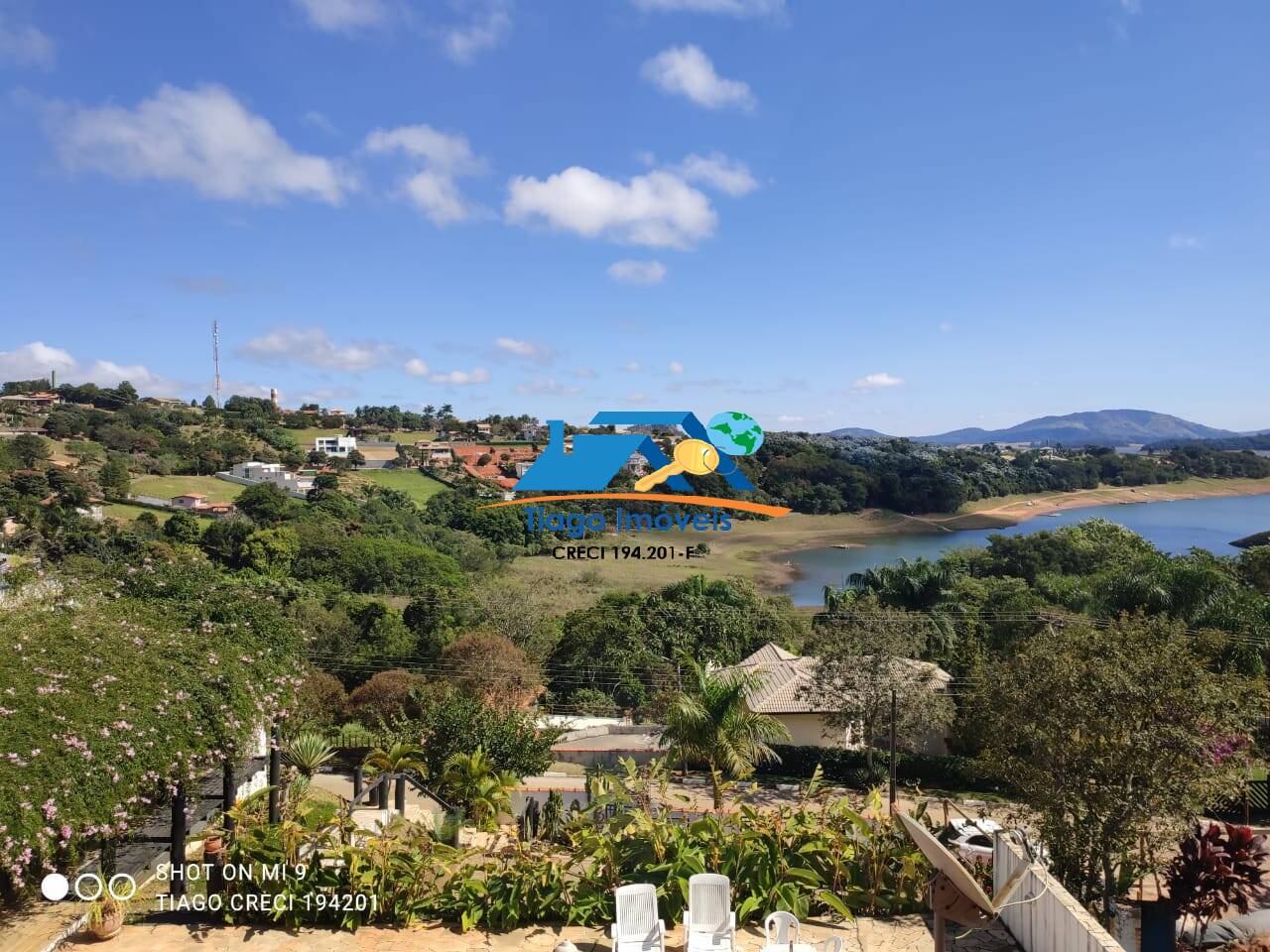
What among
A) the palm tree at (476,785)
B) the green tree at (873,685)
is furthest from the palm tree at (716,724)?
the green tree at (873,685)

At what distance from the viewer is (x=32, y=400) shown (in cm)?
8469

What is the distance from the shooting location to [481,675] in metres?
18.5

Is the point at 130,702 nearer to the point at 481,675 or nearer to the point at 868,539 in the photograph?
the point at 481,675

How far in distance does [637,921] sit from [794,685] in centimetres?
1329

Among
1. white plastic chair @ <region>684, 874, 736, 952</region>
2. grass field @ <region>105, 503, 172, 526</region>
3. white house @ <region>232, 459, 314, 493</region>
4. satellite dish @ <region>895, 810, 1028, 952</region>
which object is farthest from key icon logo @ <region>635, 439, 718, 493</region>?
satellite dish @ <region>895, 810, 1028, 952</region>

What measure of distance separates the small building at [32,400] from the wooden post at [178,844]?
9128 cm

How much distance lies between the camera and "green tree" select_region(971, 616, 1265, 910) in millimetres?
6098

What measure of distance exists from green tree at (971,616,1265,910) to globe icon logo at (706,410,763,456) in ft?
108

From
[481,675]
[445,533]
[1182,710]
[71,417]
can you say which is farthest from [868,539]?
[71,417]

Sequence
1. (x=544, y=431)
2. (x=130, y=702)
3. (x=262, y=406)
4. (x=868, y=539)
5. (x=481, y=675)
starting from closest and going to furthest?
(x=130, y=702)
(x=481, y=675)
(x=868, y=539)
(x=544, y=431)
(x=262, y=406)

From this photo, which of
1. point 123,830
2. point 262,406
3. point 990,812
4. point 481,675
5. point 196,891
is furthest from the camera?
point 262,406

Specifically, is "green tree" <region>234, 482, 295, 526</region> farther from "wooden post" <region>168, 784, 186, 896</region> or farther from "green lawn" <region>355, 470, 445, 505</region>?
"wooden post" <region>168, 784, 186, 896</region>

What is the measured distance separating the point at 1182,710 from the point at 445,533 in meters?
45.4

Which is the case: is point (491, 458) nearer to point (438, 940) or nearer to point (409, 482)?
point (409, 482)
